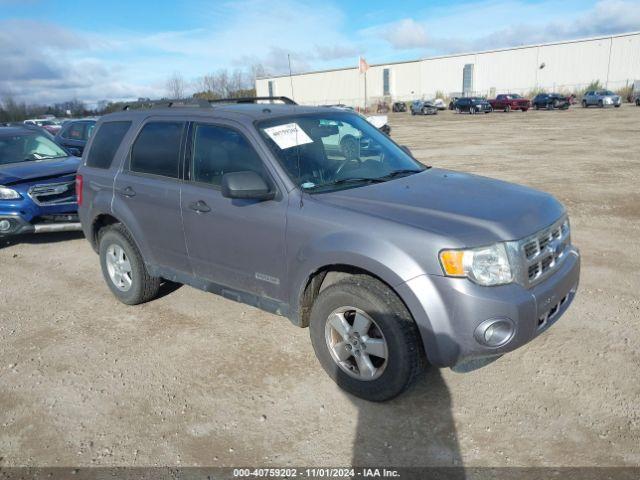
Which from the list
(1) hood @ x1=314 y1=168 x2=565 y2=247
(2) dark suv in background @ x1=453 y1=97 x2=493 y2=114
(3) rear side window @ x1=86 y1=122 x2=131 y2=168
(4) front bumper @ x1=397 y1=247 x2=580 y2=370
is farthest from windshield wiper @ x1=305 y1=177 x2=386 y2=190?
(2) dark suv in background @ x1=453 y1=97 x2=493 y2=114

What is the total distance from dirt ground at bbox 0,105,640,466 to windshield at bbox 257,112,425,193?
1407 millimetres

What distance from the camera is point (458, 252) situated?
2867mm

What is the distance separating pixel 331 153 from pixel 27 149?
672 centimetres

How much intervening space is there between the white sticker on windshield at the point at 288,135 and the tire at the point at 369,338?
3.86 feet

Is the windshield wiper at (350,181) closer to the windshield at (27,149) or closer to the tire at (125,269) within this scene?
the tire at (125,269)

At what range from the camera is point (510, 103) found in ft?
155

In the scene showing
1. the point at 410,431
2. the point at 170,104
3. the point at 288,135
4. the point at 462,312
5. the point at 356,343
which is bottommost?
the point at 410,431

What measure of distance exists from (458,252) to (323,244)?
2.88 feet

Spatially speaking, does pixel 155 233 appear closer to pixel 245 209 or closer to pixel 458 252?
pixel 245 209

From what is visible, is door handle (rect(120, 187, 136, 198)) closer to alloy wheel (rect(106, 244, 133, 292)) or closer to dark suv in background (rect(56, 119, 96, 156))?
alloy wheel (rect(106, 244, 133, 292))

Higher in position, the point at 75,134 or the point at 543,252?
the point at 75,134

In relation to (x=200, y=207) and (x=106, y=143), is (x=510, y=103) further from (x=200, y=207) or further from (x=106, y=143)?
(x=200, y=207)

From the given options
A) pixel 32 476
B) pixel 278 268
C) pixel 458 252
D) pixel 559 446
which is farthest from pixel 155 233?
pixel 559 446

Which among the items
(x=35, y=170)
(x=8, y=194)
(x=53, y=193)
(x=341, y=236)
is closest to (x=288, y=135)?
(x=341, y=236)
